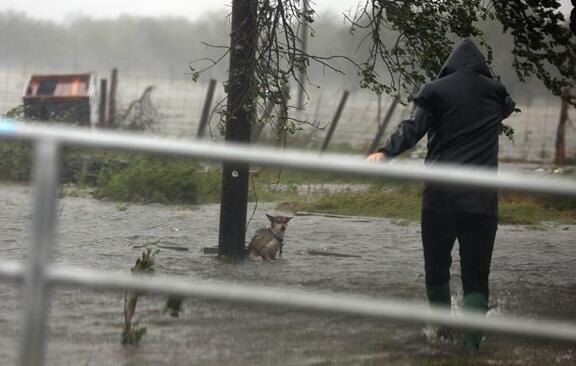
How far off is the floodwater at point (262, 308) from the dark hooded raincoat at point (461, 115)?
399mm

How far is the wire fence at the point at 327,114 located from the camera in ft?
40.1

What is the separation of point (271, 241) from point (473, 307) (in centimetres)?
100

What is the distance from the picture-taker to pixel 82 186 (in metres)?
4.08

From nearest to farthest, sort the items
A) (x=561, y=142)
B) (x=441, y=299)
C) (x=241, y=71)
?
(x=441, y=299) < (x=241, y=71) < (x=561, y=142)

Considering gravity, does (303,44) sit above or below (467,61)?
above

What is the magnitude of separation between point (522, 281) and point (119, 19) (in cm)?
716

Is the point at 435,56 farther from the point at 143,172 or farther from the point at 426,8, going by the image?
the point at 143,172

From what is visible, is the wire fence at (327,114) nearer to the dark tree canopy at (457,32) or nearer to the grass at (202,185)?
the dark tree canopy at (457,32)

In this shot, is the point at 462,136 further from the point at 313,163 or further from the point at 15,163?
the point at 313,163

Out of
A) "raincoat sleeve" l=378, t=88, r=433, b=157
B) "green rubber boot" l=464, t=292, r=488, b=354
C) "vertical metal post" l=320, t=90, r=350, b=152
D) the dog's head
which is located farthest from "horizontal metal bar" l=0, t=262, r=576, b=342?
"vertical metal post" l=320, t=90, r=350, b=152

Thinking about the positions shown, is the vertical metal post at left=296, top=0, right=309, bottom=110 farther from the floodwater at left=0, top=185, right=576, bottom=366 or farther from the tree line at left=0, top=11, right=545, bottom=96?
the floodwater at left=0, top=185, right=576, bottom=366

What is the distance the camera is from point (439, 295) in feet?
14.4

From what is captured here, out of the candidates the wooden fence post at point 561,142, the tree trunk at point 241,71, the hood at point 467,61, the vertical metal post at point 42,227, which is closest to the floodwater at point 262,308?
the vertical metal post at point 42,227

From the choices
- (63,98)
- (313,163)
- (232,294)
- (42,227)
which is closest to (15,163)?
(42,227)
